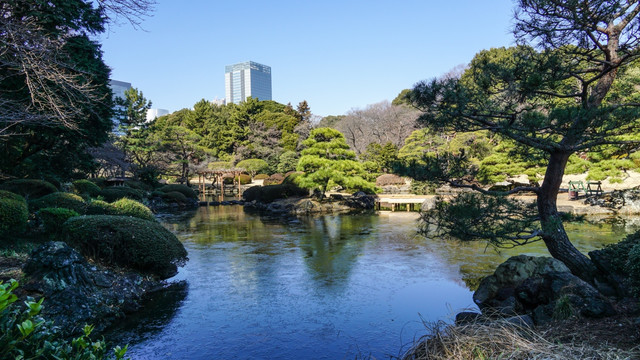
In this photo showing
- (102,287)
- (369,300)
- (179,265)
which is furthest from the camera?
(179,265)

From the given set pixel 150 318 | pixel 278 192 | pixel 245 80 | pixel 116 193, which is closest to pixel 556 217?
pixel 150 318

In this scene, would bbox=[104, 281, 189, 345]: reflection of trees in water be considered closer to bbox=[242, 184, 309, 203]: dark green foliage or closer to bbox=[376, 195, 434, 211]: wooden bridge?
bbox=[376, 195, 434, 211]: wooden bridge

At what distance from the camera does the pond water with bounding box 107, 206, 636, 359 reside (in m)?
4.91

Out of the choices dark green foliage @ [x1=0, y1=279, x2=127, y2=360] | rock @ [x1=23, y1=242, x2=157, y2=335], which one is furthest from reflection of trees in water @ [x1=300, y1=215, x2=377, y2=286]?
dark green foliage @ [x1=0, y1=279, x2=127, y2=360]

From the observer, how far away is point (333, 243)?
439 inches

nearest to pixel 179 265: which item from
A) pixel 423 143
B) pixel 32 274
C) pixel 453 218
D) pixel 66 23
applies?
pixel 32 274

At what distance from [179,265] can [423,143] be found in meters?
25.6

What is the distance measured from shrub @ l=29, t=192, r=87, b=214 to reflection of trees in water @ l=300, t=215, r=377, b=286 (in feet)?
17.1

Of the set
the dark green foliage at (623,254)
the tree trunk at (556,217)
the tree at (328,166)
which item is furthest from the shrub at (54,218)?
the tree at (328,166)

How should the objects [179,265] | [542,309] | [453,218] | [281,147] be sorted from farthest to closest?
[281,147] → [179,265] → [453,218] → [542,309]

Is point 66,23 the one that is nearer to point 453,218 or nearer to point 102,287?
point 102,287

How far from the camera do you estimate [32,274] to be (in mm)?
5219

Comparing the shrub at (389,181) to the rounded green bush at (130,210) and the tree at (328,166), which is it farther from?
the rounded green bush at (130,210)

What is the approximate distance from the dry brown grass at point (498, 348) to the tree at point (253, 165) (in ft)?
105
